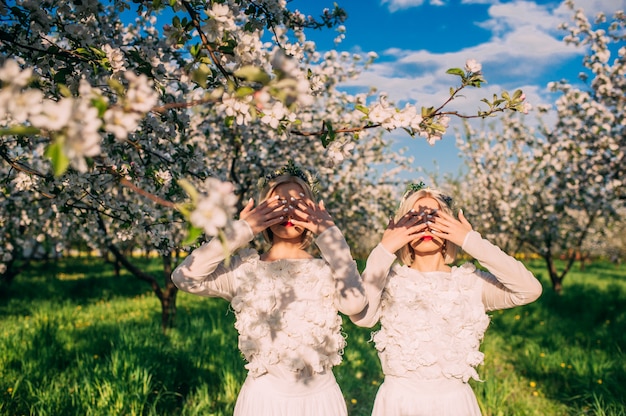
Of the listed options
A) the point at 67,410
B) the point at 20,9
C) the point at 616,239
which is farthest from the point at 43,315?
the point at 616,239

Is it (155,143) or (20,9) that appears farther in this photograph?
(155,143)

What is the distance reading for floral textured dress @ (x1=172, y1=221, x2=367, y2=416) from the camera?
215 centimetres

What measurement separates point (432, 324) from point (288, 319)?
2.45 feet

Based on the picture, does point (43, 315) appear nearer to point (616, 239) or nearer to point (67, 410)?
point (67, 410)

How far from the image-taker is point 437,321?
7.61 feet

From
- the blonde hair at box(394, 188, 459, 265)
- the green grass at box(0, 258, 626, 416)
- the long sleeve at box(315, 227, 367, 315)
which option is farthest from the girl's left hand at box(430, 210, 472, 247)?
the green grass at box(0, 258, 626, 416)

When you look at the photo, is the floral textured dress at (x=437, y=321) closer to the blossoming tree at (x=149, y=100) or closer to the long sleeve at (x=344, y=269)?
the long sleeve at (x=344, y=269)

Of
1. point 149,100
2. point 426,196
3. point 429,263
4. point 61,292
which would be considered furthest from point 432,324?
point 61,292

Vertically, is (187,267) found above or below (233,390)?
above

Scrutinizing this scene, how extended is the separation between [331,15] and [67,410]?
363 centimetres

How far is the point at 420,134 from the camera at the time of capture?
1815mm

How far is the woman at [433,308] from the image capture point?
221 centimetres

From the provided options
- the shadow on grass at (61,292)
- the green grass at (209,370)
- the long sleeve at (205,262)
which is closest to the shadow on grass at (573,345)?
the green grass at (209,370)

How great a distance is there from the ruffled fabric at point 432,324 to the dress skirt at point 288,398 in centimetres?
37
